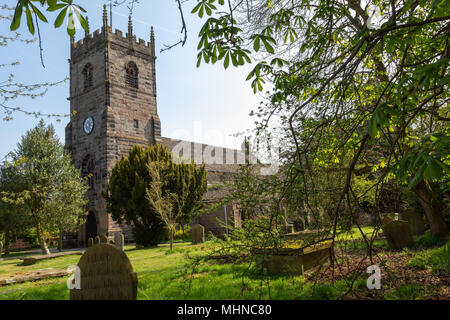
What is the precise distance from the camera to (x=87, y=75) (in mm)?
26203

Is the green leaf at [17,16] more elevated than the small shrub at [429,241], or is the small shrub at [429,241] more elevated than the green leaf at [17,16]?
the green leaf at [17,16]

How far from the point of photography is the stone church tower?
76.7 feet

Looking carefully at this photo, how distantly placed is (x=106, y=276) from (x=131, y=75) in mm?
24423

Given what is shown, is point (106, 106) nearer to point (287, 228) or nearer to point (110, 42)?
point (110, 42)

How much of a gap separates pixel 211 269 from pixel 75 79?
83.5ft

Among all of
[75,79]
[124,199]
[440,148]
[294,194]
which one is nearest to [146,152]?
[124,199]

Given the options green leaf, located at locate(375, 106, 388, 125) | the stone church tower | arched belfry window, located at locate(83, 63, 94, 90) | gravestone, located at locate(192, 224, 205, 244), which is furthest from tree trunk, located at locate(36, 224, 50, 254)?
green leaf, located at locate(375, 106, 388, 125)

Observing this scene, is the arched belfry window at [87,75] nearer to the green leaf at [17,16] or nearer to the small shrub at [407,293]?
the green leaf at [17,16]

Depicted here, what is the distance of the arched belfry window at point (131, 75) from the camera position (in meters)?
25.8

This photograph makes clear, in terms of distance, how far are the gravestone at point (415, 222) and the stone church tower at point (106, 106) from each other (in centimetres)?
1842

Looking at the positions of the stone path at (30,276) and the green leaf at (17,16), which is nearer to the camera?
the green leaf at (17,16)

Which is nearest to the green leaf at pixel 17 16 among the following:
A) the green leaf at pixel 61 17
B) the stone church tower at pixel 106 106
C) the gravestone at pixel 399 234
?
the green leaf at pixel 61 17
